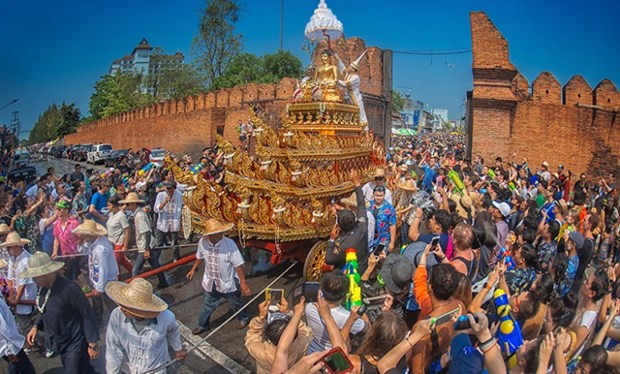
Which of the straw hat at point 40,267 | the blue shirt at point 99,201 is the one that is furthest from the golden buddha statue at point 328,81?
the straw hat at point 40,267

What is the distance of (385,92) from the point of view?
2400cm

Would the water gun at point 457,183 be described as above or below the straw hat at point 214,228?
above

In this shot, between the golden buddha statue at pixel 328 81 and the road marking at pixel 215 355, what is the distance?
5241mm

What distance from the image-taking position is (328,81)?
9016 millimetres

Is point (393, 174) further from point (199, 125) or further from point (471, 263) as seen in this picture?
point (199, 125)

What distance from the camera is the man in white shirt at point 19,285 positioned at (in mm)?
4953

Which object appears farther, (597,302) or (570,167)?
(570,167)

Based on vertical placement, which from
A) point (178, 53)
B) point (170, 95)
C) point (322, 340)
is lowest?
point (322, 340)

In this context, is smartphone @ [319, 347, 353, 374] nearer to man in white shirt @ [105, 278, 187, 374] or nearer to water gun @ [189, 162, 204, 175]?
man in white shirt @ [105, 278, 187, 374]

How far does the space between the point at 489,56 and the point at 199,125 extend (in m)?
18.4

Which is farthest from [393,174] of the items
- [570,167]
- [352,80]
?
[570,167]

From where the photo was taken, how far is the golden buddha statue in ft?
29.2

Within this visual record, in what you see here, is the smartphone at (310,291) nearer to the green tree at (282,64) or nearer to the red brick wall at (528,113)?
the red brick wall at (528,113)

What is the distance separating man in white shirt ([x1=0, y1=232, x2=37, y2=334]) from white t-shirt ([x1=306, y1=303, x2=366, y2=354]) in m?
3.46
